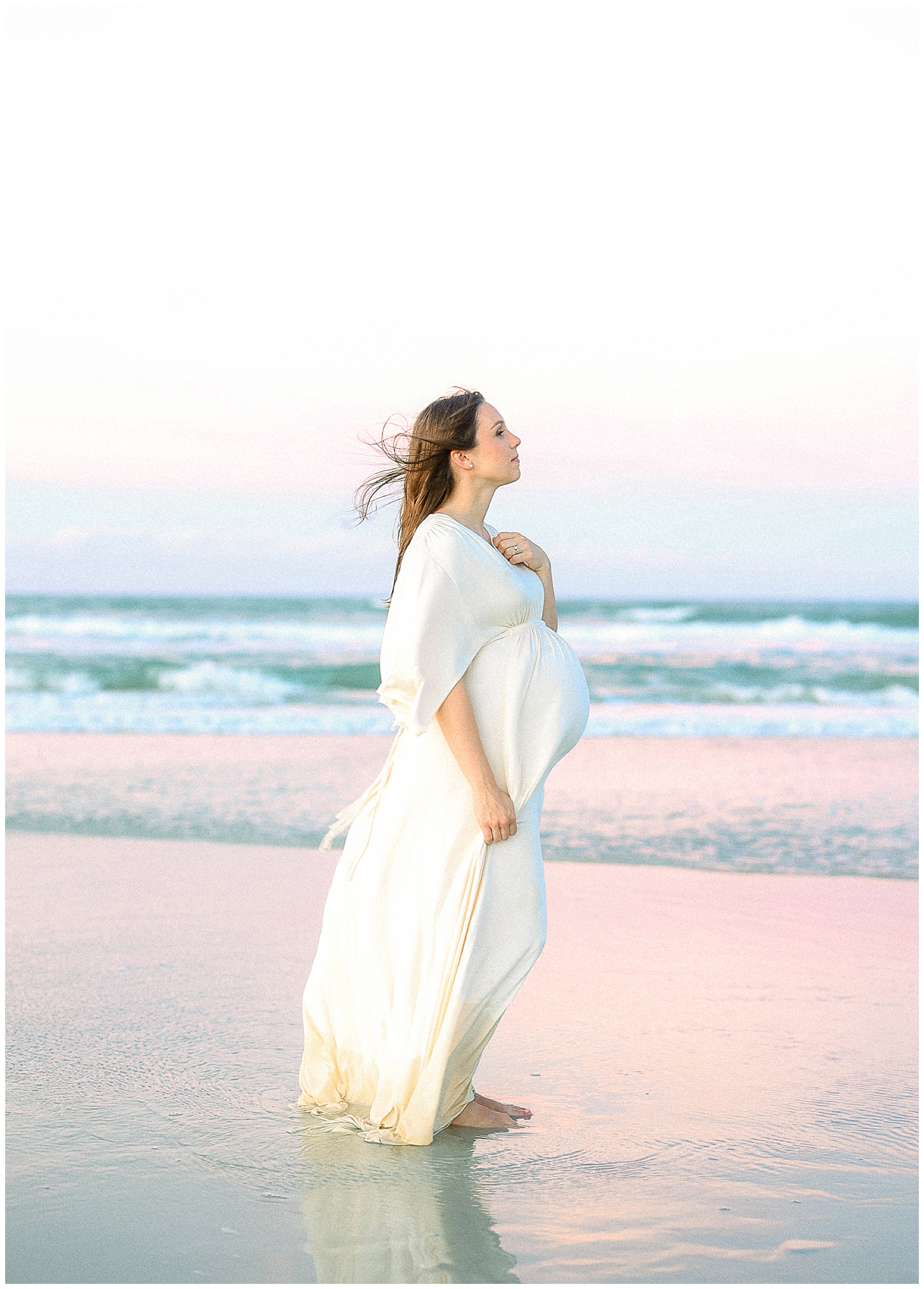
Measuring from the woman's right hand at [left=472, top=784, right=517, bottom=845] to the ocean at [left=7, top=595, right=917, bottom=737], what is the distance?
824 cm

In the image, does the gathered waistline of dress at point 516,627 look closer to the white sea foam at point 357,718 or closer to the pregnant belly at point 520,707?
the pregnant belly at point 520,707

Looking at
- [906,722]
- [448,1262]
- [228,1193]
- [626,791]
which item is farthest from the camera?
[906,722]

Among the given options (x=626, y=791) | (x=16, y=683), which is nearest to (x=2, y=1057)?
(x=626, y=791)

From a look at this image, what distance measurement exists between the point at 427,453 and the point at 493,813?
993 mm

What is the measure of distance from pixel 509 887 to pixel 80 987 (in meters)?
2.07

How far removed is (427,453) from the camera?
3330mm

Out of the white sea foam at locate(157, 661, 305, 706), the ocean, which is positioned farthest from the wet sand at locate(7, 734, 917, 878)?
the white sea foam at locate(157, 661, 305, 706)

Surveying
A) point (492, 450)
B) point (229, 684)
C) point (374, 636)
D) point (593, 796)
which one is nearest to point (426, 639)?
point (492, 450)

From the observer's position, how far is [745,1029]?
4.09 m

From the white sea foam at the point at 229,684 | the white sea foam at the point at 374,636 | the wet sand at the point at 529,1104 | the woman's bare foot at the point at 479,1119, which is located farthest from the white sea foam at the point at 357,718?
the woman's bare foot at the point at 479,1119

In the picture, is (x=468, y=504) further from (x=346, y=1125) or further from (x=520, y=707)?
(x=346, y=1125)

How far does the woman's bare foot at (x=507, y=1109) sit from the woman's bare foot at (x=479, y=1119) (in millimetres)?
39

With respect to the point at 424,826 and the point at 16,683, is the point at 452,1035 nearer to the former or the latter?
the point at 424,826

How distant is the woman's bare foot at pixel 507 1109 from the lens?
338 centimetres
